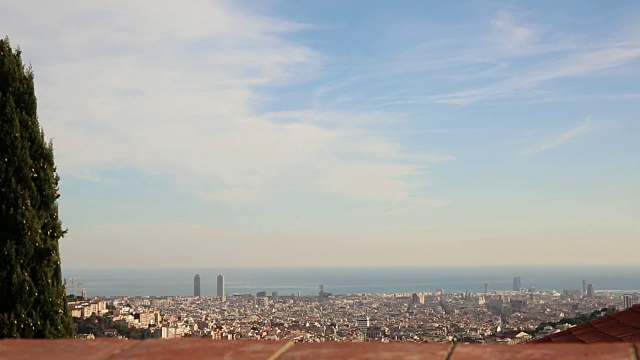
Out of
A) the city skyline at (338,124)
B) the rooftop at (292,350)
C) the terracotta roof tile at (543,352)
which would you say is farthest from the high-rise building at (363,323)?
the terracotta roof tile at (543,352)

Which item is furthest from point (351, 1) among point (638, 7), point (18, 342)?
point (18, 342)

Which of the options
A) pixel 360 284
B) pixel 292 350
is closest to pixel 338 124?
pixel 292 350

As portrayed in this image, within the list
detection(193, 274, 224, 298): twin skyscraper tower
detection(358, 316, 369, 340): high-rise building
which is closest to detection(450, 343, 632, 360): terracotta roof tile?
detection(358, 316, 369, 340): high-rise building

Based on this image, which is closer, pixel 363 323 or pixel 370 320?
pixel 363 323

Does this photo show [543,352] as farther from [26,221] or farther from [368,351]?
[26,221]

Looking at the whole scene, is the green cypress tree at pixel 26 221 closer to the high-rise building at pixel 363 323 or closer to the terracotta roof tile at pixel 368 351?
the terracotta roof tile at pixel 368 351

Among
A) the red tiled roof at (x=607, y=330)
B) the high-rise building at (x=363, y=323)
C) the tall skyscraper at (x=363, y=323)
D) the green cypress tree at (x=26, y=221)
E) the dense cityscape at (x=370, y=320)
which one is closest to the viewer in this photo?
the red tiled roof at (x=607, y=330)
